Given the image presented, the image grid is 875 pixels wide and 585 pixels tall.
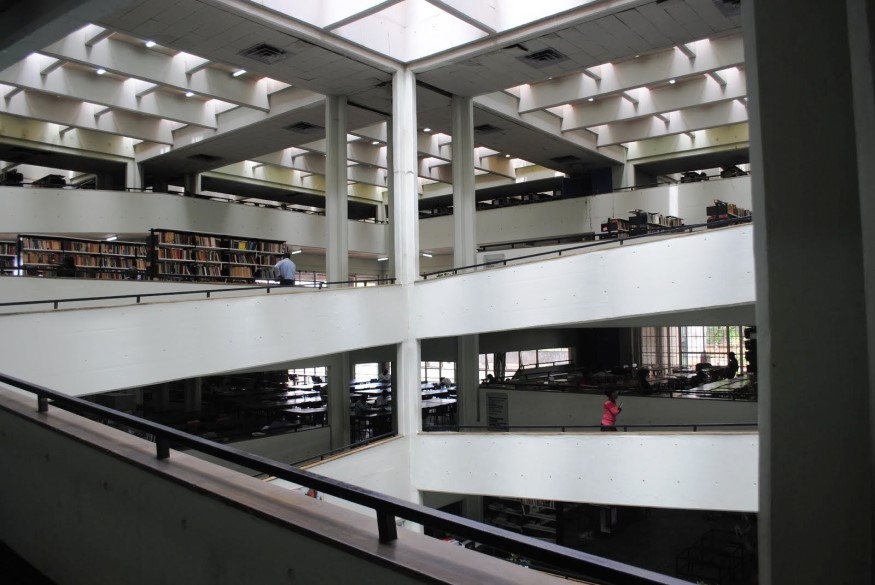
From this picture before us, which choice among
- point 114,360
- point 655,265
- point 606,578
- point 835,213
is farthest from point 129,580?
point 655,265

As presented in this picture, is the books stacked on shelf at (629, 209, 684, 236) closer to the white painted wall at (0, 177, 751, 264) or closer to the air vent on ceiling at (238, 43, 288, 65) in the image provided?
the white painted wall at (0, 177, 751, 264)

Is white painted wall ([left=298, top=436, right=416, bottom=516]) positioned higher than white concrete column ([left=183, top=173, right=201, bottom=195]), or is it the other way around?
white concrete column ([left=183, top=173, right=201, bottom=195])

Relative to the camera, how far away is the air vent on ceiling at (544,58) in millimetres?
9336

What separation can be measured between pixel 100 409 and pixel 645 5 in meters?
8.03

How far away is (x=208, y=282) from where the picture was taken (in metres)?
12.4

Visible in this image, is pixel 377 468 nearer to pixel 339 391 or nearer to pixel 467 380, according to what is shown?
pixel 339 391

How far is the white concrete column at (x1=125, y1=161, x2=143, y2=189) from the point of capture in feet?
53.6

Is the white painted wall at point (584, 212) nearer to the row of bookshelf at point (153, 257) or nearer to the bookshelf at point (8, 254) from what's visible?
the row of bookshelf at point (153, 257)

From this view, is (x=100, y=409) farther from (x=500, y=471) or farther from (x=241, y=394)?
(x=241, y=394)

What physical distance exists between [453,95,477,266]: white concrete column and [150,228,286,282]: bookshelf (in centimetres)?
439

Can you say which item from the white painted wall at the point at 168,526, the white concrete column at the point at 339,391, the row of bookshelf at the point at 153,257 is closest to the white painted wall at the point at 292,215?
the row of bookshelf at the point at 153,257

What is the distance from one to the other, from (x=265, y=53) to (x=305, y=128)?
13.4ft

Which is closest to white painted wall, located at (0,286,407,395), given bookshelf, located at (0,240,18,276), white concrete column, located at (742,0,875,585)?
white concrete column, located at (742,0,875,585)

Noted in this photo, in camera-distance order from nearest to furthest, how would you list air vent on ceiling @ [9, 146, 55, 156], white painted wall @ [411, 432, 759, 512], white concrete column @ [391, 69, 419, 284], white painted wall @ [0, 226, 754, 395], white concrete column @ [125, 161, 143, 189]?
1. white painted wall @ [0, 226, 754, 395]
2. white painted wall @ [411, 432, 759, 512]
3. white concrete column @ [391, 69, 419, 284]
4. air vent on ceiling @ [9, 146, 55, 156]
5. white concrete column @ [125, 161, 143, 189]
